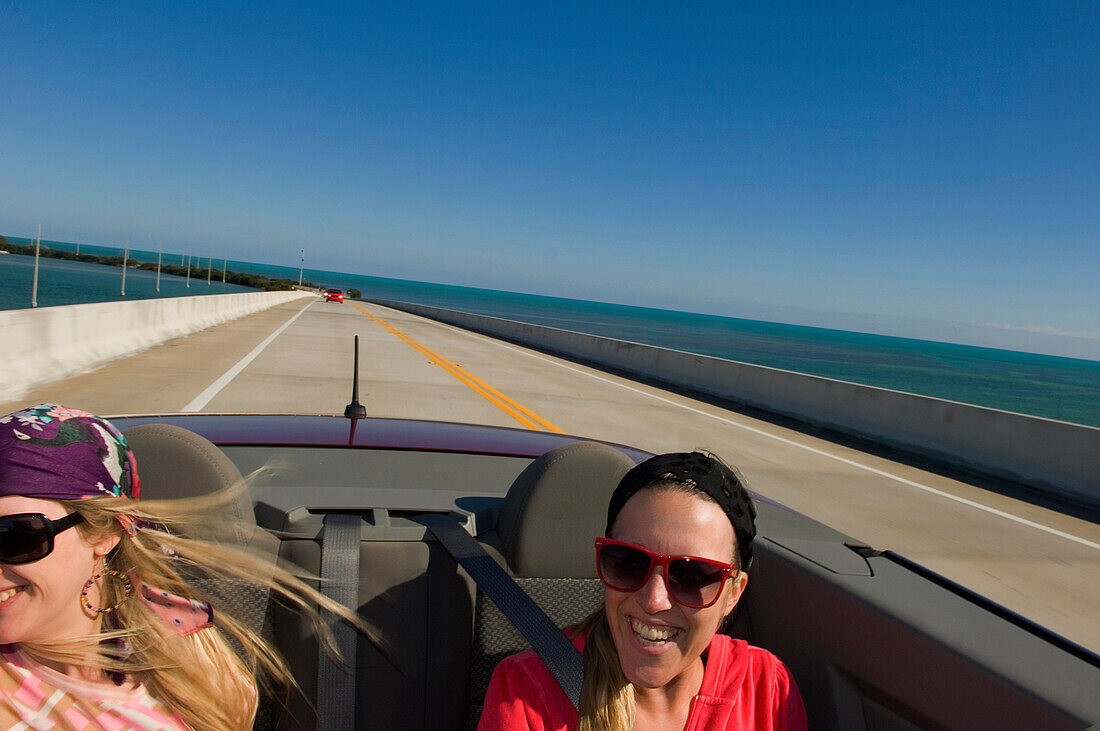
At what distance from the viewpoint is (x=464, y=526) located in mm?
2607

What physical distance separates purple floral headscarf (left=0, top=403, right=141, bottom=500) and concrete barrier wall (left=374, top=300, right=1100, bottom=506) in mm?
12381

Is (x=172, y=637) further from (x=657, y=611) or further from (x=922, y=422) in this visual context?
(x=922, y=422)

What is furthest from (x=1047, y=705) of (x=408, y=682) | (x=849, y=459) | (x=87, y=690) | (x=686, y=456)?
(x=849, y=459)

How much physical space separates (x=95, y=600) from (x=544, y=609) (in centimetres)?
128

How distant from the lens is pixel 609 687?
1.76 meters

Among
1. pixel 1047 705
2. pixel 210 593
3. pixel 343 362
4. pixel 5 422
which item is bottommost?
→ pixel 343 362

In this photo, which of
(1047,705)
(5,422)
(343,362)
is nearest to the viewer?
(5,422)

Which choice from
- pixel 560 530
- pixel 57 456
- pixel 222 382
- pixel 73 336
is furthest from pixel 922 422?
pixel 73 336

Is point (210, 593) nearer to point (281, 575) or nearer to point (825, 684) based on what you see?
point (281, 575)

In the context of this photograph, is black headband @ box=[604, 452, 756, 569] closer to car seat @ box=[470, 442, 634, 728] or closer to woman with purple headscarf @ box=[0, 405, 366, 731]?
car seat @ box=[470, 442, 634, 728]

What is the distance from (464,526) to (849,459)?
11069 mm

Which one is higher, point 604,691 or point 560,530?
point 560,530

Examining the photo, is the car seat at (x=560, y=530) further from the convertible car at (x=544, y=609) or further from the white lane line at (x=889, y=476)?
the white lane line at (x=889, y=476)

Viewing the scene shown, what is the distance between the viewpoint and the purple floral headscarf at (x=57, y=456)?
4.79ft
